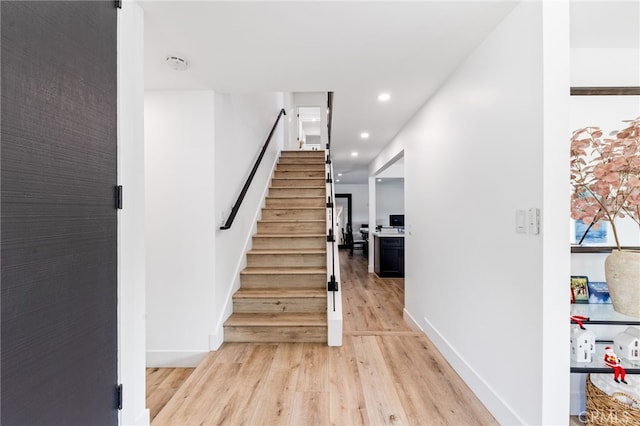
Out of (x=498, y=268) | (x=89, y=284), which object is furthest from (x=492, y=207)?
(x=89, y=284)

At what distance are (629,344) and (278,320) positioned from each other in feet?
7.61

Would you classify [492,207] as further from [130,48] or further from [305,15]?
[130,48]

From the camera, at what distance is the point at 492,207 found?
1.70 metres

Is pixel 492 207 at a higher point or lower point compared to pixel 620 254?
higher

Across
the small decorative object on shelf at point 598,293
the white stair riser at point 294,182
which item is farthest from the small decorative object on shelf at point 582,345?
the white stair riser at point 294,182

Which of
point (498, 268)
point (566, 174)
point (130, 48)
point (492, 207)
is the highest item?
point (130, 48)

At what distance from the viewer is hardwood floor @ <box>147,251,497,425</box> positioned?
167 cm

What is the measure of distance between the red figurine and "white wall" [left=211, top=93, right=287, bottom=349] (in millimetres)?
2581

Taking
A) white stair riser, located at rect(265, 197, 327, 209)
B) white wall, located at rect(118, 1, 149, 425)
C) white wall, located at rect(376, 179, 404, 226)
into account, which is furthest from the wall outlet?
white wall, located at rect(376, 179, 404, 226)

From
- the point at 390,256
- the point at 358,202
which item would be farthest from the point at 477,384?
the point at 358,202

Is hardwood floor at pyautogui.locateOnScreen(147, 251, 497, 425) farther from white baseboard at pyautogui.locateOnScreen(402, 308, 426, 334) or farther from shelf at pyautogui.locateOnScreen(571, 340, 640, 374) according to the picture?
shelf at pyautogui.locateOnScreen(571, 340, 640, 374)

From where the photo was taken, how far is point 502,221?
63.2 inches

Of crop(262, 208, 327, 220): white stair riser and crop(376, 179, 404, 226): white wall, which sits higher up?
crop(376, 179, 404, 226): white wall

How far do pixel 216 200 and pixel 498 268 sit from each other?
2218mm
